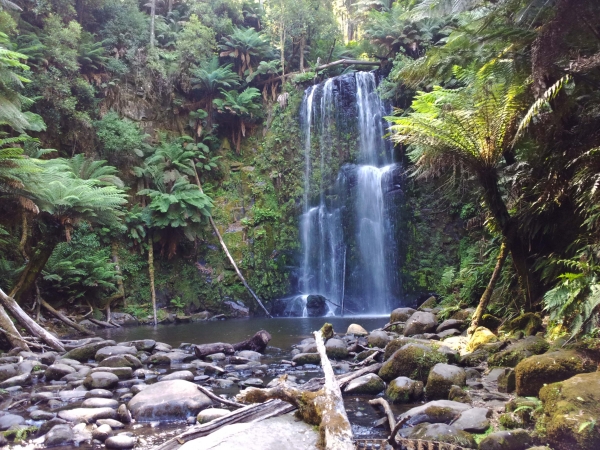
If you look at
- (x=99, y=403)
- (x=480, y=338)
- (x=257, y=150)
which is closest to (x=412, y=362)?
(x=480, y=338)

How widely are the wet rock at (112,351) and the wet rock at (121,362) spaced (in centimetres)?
52

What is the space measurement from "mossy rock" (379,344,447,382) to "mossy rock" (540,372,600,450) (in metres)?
1.79

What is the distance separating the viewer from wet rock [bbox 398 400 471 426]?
3664mm

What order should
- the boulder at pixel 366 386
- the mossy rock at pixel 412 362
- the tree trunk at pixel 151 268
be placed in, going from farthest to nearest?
the tree trunk at pixel 151 268 < the mossy rock at pixel 412 362 < the boulder at pixel 366 386

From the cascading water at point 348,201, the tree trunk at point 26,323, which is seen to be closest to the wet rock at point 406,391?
the tree trunk at point 26,323

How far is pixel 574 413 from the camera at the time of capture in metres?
2.84

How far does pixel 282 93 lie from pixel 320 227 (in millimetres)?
6222

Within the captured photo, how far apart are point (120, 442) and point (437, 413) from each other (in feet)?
8.39

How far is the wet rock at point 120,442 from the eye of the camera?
11.7ft

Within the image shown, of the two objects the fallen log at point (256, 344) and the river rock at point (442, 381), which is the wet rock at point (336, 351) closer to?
the fallen log at point (256, 344)

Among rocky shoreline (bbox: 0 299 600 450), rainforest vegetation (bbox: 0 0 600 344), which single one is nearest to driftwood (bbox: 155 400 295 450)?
rocky shoreline (bbox: 0 299 600 450)

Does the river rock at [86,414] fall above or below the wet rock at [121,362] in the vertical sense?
below

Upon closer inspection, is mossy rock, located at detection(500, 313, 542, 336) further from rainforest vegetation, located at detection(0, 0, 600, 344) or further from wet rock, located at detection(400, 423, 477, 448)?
wet rock, located at detection(400, 423, 477, 448)

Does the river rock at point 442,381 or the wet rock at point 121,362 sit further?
the wet rock at point 121,362
